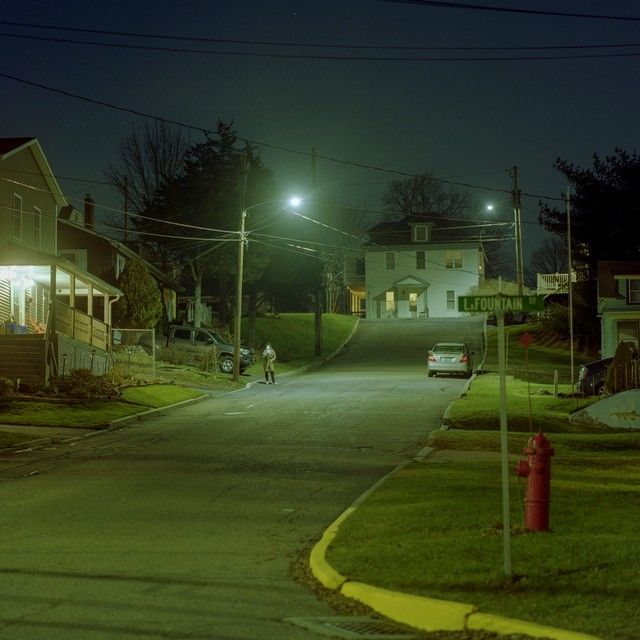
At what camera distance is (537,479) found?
8625 mm

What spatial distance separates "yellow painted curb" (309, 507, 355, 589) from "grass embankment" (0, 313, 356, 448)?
459 inches

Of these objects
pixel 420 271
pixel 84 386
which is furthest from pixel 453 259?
pixel 84 386

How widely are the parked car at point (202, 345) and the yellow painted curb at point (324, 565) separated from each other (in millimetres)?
32412

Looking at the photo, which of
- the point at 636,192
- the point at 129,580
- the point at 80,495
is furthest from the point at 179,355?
the point at 129,580

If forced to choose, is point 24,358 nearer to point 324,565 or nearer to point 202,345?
point 202,345

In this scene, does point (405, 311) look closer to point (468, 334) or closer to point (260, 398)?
point (468, 334)

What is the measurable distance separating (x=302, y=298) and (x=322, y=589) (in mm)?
55676

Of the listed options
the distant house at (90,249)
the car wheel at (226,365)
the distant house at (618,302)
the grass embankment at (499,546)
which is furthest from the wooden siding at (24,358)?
the distant house at (618,302)

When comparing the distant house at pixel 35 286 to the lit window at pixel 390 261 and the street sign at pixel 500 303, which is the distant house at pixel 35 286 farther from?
the lit window at pixel 390 261

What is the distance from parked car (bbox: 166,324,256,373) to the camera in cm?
4209

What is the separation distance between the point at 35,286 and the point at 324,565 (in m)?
30.6

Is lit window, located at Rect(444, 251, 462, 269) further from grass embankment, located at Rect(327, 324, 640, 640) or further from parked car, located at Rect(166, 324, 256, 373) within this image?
grass embankment, located at Rect(327, 324, 640, 640)

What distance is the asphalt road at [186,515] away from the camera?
6961 mm

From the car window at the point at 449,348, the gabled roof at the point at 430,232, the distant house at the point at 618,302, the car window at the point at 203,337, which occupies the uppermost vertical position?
the gabled roof at the point at 430,232
